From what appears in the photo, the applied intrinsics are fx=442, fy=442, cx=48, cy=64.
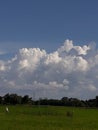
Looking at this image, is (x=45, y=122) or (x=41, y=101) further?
(x=41, y=101)

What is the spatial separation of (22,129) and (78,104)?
439 feet

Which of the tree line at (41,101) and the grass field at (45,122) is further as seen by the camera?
the tree line at (41,101)

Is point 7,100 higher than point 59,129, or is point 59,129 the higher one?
point 7,100

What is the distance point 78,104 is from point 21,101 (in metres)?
21.9

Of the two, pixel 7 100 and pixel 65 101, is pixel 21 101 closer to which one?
pixel 7 100

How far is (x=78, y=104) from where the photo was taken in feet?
557

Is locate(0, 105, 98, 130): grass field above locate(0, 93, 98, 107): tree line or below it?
below

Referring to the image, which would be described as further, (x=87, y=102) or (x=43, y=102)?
(x=87, y=102)

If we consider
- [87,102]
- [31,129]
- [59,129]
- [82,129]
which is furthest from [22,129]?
[87,102]

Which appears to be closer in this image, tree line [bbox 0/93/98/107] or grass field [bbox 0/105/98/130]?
grass field [bbox 0/105/98/130]

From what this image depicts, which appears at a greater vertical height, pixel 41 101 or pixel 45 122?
pixel 41 101

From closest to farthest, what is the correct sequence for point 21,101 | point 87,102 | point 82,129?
1. point 82,129
2. point 21,101
3. point 87,102

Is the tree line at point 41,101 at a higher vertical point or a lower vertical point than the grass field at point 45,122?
higher

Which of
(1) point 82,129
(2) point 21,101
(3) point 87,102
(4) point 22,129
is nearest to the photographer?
(4) point 22,129
